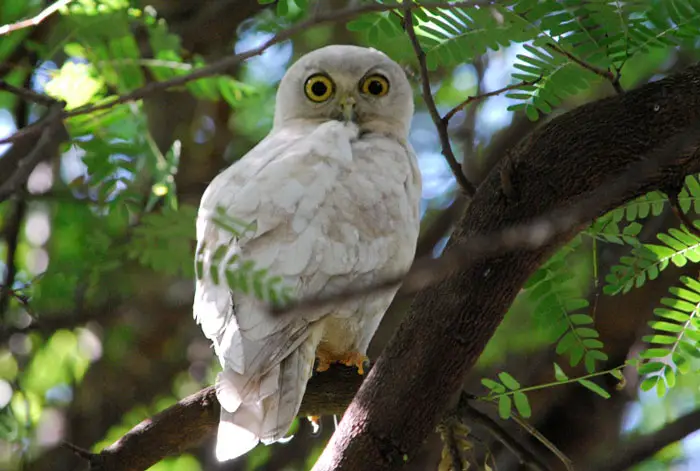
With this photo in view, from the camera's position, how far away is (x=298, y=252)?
3.51 metres

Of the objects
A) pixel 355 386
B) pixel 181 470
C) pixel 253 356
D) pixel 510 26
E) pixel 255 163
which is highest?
pixel 510 26

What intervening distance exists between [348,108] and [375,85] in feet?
0.74

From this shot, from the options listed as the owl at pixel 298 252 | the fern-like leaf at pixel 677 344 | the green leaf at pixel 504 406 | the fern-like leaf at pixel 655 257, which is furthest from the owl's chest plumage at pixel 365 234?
the fern-like leaf at pixel 677 344

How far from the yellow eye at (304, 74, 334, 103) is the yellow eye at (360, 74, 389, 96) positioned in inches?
6.7

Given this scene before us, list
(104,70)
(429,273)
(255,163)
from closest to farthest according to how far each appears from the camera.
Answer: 1. (429,273)
2. (255,163)
3. (104,70)

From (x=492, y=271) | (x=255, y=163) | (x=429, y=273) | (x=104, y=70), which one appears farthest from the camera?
(x=104, y=70)

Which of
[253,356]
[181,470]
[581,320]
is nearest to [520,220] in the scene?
[581,320]

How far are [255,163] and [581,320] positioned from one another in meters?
1.55

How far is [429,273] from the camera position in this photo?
1447 millimetres

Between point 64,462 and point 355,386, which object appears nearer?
point 355,386

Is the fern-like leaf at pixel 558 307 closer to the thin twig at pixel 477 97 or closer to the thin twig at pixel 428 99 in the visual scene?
the thin twig at pixel 428 99

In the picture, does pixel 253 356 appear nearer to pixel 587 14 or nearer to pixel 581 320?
pixel 581 320

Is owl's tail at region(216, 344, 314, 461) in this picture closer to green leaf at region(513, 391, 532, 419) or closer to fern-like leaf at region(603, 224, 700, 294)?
green leaf at region(513, 391, 532, 419)

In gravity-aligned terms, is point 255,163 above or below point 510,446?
above
